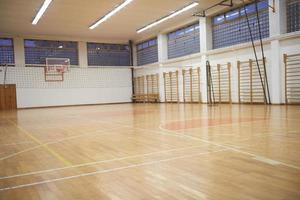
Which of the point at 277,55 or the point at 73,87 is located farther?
the point at 73,87

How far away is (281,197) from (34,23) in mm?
17561

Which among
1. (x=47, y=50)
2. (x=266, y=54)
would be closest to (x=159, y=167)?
(x=266, y=54)

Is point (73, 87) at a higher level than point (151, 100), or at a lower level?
higher

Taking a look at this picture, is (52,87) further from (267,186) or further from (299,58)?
(267,186)

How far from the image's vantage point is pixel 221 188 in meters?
2.54

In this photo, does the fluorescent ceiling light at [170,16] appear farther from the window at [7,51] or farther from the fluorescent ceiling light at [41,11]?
the window at [7,51]

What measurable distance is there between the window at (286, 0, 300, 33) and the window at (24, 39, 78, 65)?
1587 cm

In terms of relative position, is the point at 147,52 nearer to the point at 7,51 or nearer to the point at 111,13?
the point at 111,13

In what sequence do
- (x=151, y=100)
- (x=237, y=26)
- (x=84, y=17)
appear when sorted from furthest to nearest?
(x=151, y=100)
(x=84, y=17)
(x=237, y=26)

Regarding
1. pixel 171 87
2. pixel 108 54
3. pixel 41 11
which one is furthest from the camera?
pixel 108 54

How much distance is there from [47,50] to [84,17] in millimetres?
6609

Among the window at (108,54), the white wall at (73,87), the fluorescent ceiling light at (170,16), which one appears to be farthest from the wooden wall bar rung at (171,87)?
the window at (108,54)

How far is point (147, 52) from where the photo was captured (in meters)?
23.7

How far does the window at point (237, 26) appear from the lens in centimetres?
1366
